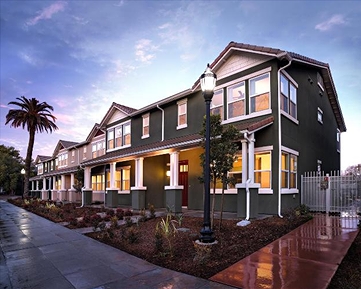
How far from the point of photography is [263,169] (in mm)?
11828

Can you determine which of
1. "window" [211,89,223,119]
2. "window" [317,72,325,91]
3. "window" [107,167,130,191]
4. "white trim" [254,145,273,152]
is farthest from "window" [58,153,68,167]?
"window" [317,72,325,91]

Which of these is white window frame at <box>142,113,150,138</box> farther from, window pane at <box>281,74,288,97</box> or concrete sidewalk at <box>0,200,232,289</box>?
concrete sidewalk at <box>0,200,232,289</box>

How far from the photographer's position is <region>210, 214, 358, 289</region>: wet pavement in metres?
4.55

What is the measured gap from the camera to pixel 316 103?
54.7 feet

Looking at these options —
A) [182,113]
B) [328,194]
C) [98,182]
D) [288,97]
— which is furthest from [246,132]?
[98,182]

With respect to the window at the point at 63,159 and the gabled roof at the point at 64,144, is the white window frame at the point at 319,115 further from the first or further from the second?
the window at the point at 63,159

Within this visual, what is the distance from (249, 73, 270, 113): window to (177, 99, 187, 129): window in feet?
15.0

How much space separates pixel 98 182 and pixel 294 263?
72.1 feet

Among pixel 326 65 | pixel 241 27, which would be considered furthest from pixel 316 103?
pixel 241 27

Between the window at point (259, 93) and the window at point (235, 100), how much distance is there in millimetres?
480

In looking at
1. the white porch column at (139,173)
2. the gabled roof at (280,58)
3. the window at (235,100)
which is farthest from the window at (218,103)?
the white porch column at (139,173)

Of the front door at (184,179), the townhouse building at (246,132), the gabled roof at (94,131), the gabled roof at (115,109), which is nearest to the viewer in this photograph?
the townhouse building at (246,132)

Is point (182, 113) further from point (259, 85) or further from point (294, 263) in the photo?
point (294, 263)

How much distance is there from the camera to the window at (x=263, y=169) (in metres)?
11.6
